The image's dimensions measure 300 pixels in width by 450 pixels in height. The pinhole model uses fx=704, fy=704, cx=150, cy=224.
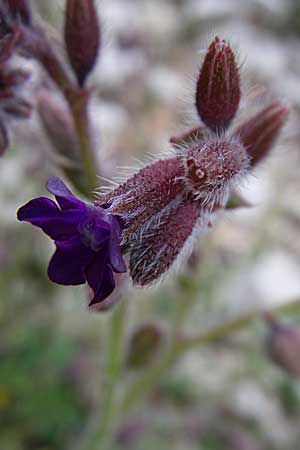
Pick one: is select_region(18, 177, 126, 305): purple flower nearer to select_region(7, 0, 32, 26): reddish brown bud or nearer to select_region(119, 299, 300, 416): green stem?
select_region(7, 0, 32, 26): reddish brown bud

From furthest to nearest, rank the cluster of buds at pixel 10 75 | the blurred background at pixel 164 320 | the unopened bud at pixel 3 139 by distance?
the blurred background at pixel 164 320 → the unopened bud at pixel 3 139 → the cluster of buds at pixel 10 75

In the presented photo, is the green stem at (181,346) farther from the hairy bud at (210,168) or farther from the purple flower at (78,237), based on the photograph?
the purple flower at (78,237)

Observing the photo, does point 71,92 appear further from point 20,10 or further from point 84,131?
point 20,10

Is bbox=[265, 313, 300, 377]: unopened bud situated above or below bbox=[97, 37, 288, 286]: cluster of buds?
below

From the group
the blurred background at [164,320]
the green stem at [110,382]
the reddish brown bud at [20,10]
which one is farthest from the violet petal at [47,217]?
the blurred background at [164,320]

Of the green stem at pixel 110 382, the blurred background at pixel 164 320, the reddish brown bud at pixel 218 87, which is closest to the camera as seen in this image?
the reddish brown bud at pixel 218 87

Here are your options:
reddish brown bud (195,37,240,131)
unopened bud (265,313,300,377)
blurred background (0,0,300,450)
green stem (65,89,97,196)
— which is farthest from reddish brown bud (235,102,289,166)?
blurred background (0,0,300,450)

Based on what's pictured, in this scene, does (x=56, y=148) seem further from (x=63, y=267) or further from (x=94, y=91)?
(x=63, y=267)
